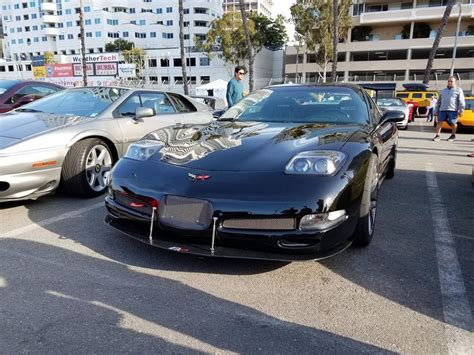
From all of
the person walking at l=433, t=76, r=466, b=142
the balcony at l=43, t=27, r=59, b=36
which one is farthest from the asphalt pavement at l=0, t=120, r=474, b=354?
the balcony at l=43, t=27, r=59, b=36

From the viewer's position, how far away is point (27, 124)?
13.9 feet

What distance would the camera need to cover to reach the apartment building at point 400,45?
146 feet

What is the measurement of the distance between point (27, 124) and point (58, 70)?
4429 cm

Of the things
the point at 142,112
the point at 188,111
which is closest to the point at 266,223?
the point at 142,112

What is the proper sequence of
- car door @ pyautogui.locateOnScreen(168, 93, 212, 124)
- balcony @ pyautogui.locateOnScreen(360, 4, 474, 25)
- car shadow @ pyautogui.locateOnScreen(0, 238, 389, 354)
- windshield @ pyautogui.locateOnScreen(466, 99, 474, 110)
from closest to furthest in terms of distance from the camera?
car shadow @ pyautogui.locateOnScreen(0, 238, 389, 354) → car door @ pyautogui.locateOnScreen(168, 93, 212, 124) → windshield @ pyautogui.locateOnScreen(466, 99, 474, 110) → balcony @ pyautogui.locateOnScreen(360, 4, 474, 25)

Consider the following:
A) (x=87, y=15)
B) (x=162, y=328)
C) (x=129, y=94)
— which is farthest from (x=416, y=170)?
(x=87, y=15)

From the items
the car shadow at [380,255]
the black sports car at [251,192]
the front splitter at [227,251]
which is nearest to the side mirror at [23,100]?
the car shadow at [380,255]

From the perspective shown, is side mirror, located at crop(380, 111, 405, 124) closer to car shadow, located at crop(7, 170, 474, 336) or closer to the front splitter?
car shadow, located at crop(7, 170, 474, 336)

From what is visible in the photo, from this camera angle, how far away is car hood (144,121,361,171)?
271cm

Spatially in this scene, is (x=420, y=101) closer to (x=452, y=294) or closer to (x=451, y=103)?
(x=451, y=103)

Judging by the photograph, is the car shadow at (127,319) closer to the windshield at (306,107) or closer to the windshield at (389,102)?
the windshield at (306,107)

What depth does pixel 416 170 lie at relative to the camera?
255 inches

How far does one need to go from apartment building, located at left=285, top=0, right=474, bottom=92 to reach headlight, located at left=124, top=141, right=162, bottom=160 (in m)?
46.0

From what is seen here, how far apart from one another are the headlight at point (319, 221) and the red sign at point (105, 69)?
3661 cm
